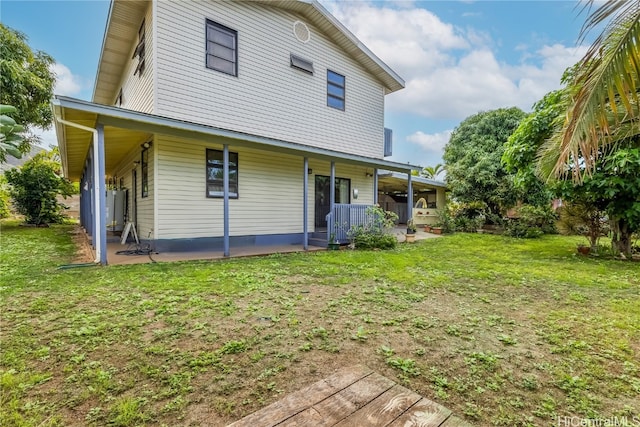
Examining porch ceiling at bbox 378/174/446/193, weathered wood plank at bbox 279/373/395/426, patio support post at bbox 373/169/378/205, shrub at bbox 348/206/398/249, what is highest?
porch ceiling at bbox 378/174/446/193

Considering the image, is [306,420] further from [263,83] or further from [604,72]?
[263,83]

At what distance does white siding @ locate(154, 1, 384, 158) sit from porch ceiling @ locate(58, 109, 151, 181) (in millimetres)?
1090

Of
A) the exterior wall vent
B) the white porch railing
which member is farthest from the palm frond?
the exterior wall vent

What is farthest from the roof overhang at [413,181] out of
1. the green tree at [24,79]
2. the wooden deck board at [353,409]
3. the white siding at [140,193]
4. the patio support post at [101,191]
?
the green tree at [24,79]

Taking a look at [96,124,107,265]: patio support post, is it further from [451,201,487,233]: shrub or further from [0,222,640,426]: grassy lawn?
[451,201,487,233]: shrub

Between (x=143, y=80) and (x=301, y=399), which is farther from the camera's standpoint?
(x=143, y=80)

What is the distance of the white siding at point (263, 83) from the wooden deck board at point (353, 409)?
24.5 feet

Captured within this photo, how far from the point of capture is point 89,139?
8.06 metres

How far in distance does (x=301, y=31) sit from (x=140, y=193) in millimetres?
7049

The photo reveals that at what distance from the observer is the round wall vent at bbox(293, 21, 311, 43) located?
10062mm

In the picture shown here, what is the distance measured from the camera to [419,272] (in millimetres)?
6090

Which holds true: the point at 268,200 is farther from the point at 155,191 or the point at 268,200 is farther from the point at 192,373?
the point at 192,373

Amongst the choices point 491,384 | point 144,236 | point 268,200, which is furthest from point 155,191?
point 491,384

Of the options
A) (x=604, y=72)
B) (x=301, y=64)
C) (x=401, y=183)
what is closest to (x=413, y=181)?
(x=401, y=183)
